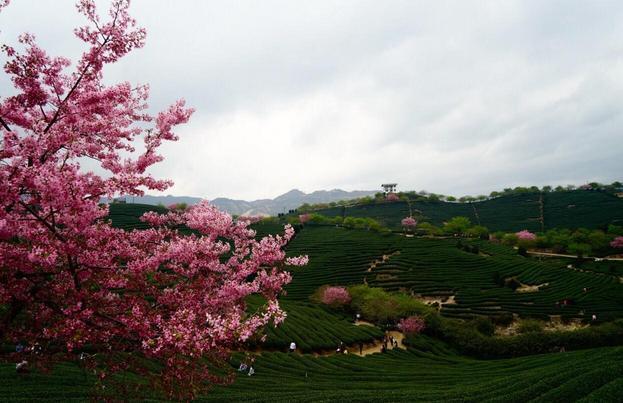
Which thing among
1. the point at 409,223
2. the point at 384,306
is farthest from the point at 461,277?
the point at 409,223

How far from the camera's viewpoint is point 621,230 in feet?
202

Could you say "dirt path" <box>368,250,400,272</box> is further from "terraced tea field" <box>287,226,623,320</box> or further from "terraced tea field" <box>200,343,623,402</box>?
"terraced tea field" <box>200,343,623,402</box>

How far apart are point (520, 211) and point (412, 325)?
265 ft

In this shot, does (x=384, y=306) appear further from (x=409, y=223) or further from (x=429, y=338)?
(x=409, y=223)

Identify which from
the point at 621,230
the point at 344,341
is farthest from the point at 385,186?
the point at 344,341

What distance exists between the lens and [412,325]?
30.1m

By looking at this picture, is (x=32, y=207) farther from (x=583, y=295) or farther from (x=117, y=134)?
(x=583, y=295)

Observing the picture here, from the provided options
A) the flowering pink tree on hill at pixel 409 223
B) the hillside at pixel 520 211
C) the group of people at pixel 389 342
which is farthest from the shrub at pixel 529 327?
the hillside at pixel 520 211

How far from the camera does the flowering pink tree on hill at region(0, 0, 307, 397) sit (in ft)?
14.5

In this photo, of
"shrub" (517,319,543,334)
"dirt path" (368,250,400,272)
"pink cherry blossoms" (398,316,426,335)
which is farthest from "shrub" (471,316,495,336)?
"dirt path" (368,250,400,272)

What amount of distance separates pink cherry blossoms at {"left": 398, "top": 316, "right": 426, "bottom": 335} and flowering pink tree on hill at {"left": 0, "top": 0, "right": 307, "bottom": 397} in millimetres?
27285

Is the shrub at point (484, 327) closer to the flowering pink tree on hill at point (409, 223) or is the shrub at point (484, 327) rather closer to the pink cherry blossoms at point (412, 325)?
the pink cherry blossoms at point (412, 325)

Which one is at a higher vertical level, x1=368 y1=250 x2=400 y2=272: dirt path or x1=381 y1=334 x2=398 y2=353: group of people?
x1=368 y1=250 x2=400 y2=272: dirt path

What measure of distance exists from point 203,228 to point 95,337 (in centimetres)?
244
